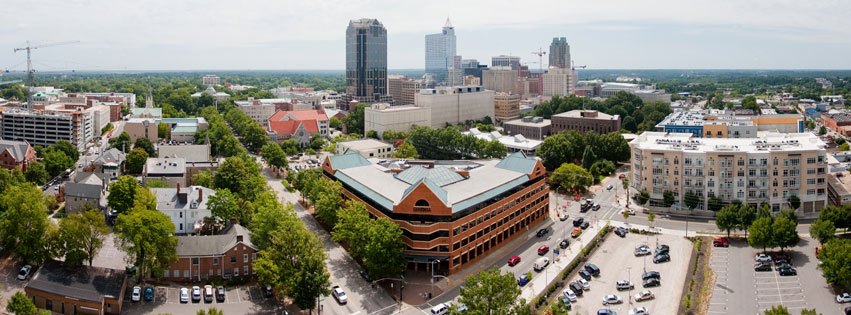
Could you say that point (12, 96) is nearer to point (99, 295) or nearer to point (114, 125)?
point (114, 125)

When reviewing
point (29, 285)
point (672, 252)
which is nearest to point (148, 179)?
point (29, 285)

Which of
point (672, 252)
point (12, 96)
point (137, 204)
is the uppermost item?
point (12, 96)

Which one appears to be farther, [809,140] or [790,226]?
[809,140]

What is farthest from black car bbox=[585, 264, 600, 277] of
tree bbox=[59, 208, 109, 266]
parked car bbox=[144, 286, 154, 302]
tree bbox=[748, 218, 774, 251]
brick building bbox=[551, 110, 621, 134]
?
brick building bbox=[551, 110, 621, 134]

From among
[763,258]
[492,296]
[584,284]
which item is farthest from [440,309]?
[763,258]

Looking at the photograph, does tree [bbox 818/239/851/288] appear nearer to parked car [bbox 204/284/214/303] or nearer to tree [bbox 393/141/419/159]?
parked car [bbox 204/284/214/303]

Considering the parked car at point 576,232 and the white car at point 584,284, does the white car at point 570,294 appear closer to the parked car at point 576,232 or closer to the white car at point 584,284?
the white car at point 584,284
